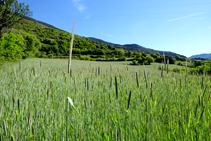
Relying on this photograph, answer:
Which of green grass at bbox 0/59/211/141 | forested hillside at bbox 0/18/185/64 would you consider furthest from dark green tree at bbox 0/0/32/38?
green grass at bbox 0/59/211/141

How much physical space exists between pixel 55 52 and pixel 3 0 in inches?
1595

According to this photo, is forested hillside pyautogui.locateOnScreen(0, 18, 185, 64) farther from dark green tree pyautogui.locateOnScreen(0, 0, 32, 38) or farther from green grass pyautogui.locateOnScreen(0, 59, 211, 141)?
green grass pyautogui.locateOnScreen(0, 59, 211, 141)

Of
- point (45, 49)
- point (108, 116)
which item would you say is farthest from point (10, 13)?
point (45, 49)

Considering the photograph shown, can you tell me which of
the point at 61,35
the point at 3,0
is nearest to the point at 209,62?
the point at 3,0

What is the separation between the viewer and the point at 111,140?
88 cm

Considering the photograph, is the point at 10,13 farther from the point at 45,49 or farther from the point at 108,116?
the point at 45,49

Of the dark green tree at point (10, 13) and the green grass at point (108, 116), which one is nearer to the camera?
the green grass at point (108, 116)

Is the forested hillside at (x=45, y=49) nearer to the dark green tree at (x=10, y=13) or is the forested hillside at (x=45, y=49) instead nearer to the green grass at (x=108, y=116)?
the dark green tree at (x=10, y=13)

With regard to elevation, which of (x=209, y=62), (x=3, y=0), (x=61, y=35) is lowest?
(x=209, y=62)

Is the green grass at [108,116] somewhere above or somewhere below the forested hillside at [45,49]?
below

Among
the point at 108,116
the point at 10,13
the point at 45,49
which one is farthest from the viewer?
the point at 45,49

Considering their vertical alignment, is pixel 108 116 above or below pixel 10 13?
below

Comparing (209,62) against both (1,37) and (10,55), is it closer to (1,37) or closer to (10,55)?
(10,55)

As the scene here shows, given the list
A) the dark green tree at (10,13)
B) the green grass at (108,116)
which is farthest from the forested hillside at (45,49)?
the green grass at (108,116)
